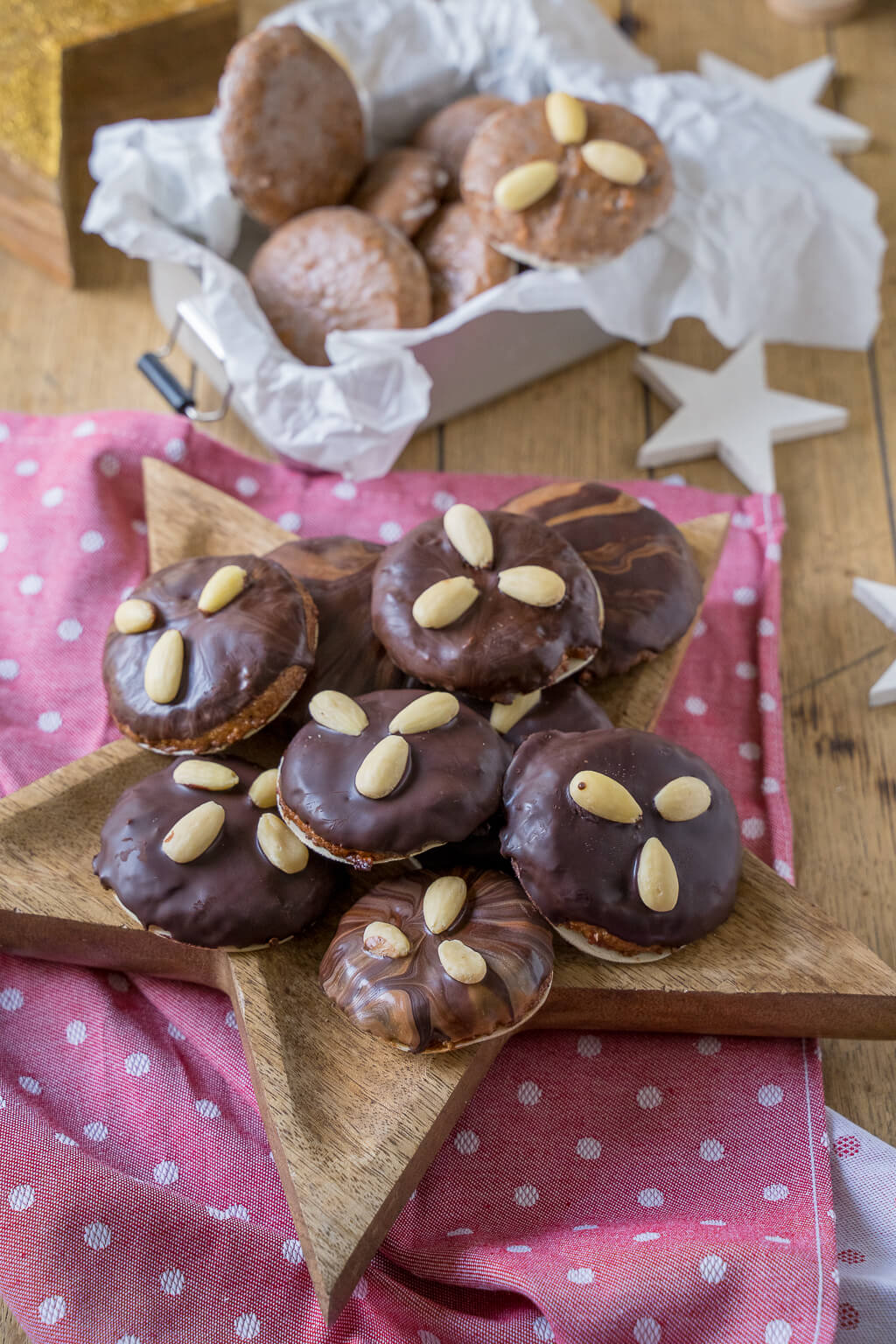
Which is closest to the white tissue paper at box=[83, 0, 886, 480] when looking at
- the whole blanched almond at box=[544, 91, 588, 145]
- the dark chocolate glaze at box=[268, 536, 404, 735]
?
the whole blanched almond at box=[544, 91, 588, 145]

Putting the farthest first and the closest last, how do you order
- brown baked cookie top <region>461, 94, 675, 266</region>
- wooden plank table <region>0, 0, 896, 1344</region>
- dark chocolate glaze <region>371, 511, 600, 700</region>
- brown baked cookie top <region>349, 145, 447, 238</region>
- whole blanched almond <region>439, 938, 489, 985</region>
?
brown baked cookie top <region>349, 145, 447, 238</region> → brown baked cookie top <region>461, 94, 675, 266</region> → wooden plank table <region>0, 0, 896, 1344</region> → dark chocolate glaze <region>371, 511, 600, 700</region> → whole blanched almond <region>439, 938, 489, 985</region>

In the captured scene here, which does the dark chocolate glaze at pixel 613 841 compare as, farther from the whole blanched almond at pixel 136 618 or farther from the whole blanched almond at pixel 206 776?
the whole blanched almond at pixel 136 618

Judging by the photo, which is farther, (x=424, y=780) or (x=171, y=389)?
(x=171, y=389)

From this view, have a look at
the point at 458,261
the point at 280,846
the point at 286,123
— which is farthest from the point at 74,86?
the point at 280,846

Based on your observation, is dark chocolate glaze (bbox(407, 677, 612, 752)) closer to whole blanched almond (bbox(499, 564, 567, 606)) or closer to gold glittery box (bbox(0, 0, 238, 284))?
whole blanched almond (bbox(499, 564, 567, 606))

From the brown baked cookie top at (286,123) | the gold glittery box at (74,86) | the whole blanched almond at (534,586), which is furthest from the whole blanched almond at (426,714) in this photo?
the gold glittery box at (74,86)

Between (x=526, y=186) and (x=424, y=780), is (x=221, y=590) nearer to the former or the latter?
(x=424, y=780)
